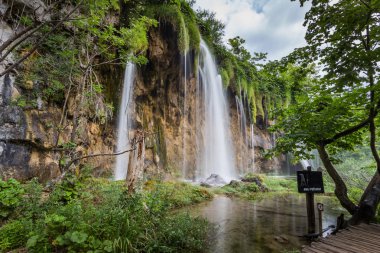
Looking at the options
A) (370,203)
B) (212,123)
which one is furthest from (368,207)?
(212,123)

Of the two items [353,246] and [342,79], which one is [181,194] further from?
[342,79]

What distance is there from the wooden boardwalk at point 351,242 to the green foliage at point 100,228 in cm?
194

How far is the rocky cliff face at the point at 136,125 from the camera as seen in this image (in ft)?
23.2

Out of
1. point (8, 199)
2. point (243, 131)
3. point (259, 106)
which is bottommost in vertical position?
point (8, 199)

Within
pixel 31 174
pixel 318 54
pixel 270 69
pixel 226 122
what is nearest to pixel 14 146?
pixel 31 174

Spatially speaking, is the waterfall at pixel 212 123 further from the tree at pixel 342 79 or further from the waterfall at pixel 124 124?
the tree at pixel 342 79

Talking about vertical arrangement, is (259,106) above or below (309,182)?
above

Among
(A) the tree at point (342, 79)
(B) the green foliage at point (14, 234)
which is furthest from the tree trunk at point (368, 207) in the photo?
→ (B) the green foliage at point (14, 234)

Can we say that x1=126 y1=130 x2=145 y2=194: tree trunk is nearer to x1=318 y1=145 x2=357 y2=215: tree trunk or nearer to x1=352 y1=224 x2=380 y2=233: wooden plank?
x1=318 y1=145 x2=357 y2=215: tree trunk

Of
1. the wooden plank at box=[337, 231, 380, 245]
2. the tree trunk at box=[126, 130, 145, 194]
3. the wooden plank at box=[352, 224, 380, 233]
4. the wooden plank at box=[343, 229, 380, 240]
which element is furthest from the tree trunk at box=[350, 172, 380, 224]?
the tree trunk at box=[126, 130, 145, 194]

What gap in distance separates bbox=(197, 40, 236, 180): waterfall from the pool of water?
8958 millimetres

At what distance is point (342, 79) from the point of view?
440 cm

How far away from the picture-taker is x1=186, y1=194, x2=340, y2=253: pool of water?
4.78 meters

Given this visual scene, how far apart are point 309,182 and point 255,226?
1900 millimetres
